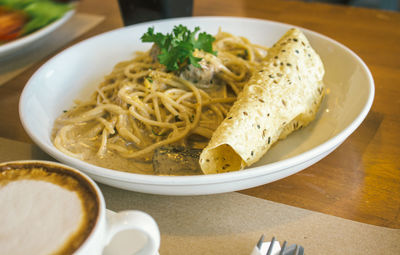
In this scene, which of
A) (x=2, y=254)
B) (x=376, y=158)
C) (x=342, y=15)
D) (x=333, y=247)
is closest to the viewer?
(x=2, y=254)

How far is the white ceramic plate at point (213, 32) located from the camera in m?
1.14

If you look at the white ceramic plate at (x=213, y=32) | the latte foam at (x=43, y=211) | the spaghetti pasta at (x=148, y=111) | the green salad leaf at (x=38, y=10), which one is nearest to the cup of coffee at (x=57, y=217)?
the latte foam at (x=43, y=211)

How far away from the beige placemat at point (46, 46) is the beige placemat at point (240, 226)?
4.65 ft

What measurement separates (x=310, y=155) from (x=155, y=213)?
556mm

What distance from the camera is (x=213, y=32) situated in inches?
95.4

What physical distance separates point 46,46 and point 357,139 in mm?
2178

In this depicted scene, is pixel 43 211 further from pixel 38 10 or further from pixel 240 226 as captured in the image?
pixel 38 10

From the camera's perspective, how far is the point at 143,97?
186 cm

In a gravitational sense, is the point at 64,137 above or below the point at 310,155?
below

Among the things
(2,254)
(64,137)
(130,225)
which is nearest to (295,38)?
(64,137)

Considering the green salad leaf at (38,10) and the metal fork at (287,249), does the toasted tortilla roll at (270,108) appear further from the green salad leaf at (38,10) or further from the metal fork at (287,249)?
the green salad leaf at (38,10)

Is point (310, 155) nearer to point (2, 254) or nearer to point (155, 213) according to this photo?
point (155, 213)

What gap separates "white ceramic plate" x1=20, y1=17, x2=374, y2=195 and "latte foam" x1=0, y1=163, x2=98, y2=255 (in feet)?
0.82

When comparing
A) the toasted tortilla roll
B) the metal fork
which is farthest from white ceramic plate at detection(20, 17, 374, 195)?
the metal fork
